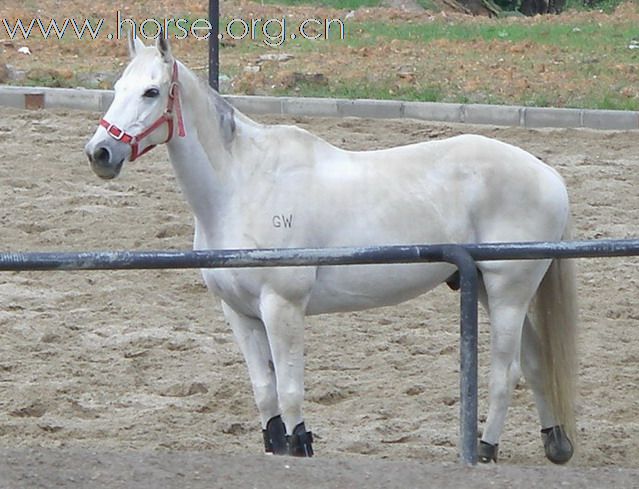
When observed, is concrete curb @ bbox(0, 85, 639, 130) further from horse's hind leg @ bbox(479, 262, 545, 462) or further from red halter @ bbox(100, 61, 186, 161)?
red halter @ bbox(100, 61, 186, 161)

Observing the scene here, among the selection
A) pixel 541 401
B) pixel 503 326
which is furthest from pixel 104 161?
pixel 541 401

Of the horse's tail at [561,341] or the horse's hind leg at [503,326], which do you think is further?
the horse's tail at [561,341]

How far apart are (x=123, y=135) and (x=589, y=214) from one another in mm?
4856

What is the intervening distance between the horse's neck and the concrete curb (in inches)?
268

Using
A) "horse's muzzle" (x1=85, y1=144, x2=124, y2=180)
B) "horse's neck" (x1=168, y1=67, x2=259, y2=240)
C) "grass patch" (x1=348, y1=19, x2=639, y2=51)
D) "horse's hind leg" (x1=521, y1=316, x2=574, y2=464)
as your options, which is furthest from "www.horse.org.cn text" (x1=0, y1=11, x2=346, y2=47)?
"horse's muzzle" (x1=85, y1=144, x2=124, y2=180)

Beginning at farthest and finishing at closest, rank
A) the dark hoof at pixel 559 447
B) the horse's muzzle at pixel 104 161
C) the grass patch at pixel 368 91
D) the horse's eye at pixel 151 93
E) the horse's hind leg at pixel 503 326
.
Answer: the grass patch at pixel 368 91 < the dark hoof at pixel 559 447 < the horse's hind leg at pixel 503 326 < the horse's eye at pixel 151 93 < the horse's muzzle at pixel 104 161

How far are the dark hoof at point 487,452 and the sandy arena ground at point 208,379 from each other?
5.2 inches

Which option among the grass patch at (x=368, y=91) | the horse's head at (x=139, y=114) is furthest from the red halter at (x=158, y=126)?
the grass patch at (x=368, y=91)

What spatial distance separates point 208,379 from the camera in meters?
→ 6.30

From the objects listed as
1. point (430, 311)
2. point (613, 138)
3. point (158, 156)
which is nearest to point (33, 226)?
point (158, 156)

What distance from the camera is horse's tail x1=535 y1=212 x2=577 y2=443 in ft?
17.7

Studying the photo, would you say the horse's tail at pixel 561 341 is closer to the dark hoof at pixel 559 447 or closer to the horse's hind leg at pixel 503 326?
the dark hoof at pixel 559 447

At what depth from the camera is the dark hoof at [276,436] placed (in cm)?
504

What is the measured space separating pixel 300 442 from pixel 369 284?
2.11 feet
